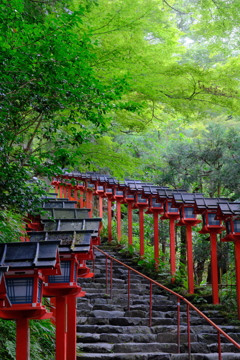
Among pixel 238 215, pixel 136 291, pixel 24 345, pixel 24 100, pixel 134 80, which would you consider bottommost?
pixel 24 345

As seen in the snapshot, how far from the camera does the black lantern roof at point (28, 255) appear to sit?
4910 mm

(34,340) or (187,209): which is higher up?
(187,209)

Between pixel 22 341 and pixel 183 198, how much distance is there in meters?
8.55

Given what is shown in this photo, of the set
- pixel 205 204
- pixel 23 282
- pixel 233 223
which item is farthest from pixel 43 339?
pixel 205 204

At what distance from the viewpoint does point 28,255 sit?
5.03 m

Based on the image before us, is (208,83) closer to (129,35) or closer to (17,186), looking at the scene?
(129,35)

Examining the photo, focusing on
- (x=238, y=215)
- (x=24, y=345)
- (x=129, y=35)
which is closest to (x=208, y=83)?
(x=129, y=35)

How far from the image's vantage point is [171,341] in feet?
29.2

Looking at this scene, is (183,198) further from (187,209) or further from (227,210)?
(227,210)

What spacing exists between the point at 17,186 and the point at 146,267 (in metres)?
9.38

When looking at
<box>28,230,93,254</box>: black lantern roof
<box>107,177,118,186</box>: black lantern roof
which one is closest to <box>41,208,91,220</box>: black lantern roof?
<box>28,230,93,254</box>: black lantern roof

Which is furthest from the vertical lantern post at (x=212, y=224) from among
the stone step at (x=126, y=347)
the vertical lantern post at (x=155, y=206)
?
the stone step at (x=126, y=347)

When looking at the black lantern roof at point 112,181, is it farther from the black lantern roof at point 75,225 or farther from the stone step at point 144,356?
the stone step at point 144,356

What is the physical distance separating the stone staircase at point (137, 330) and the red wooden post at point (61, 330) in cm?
193
